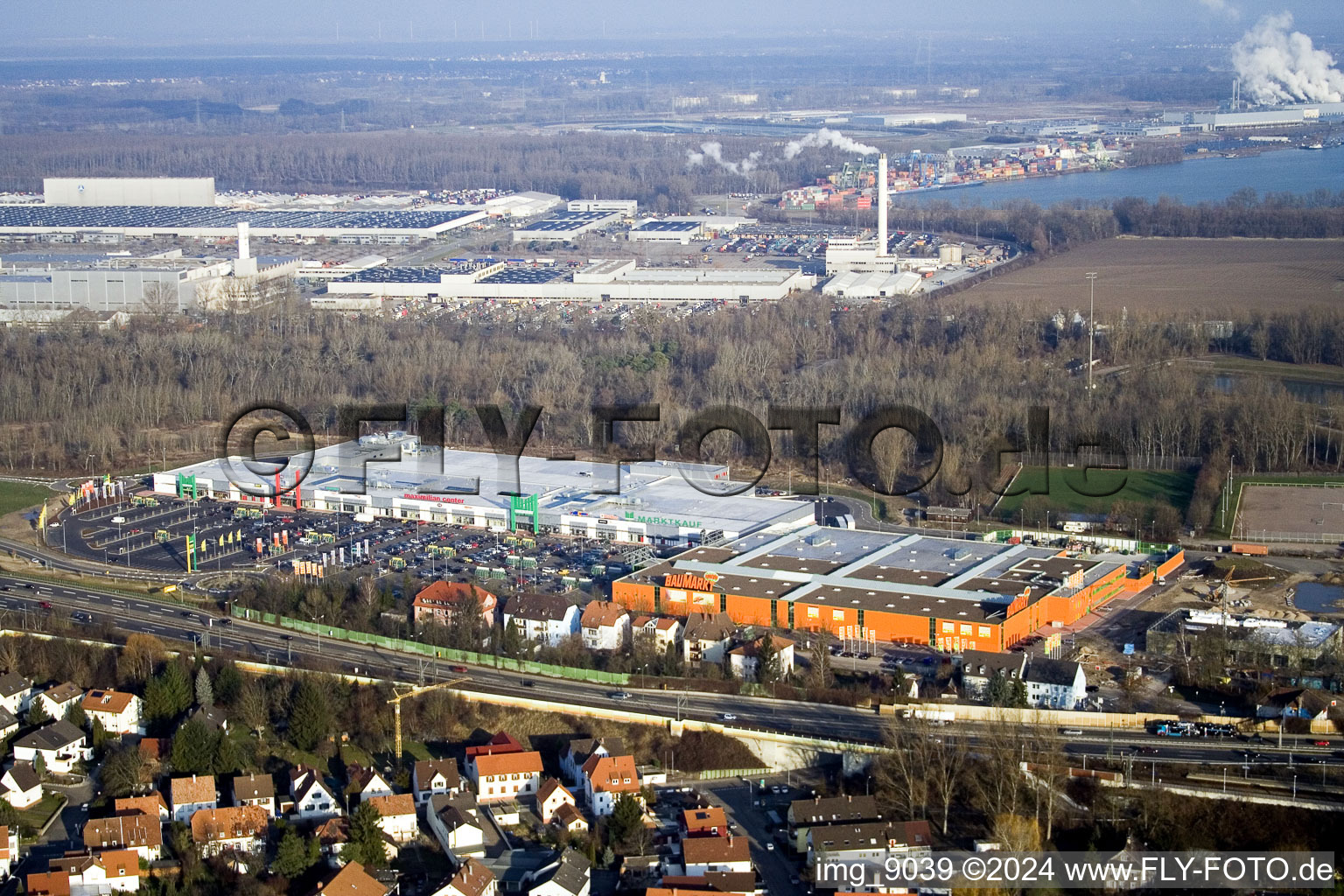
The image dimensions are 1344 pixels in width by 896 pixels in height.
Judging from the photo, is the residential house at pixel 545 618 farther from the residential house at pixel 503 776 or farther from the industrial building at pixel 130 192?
the industrial building at pixel 130 192

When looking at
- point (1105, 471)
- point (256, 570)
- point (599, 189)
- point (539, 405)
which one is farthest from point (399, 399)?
point (599, 189)

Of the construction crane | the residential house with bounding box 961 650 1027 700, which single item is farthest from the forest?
the construction crane

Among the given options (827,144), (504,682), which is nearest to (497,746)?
(504,682)

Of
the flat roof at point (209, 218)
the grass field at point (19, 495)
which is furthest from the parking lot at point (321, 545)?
the flat roof at point (209, 218)

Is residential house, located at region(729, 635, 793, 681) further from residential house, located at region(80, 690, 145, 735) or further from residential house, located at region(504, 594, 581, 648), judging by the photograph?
residential house, located at region(80, 690, 145, 735)

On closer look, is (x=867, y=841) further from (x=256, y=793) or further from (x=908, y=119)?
(x=908, y=119)
